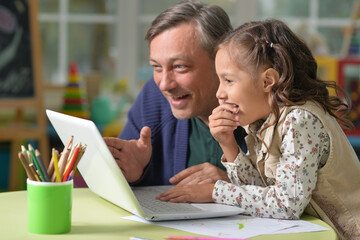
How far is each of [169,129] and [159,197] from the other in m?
0.48

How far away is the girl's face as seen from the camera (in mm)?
1326

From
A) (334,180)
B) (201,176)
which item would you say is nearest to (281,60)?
(334,180)

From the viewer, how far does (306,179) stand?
1248 millimetres

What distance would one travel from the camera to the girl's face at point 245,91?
133 centimetres

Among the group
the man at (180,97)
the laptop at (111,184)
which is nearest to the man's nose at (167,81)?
the man at (180,97)

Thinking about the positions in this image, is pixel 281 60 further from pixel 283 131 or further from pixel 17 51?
pixel 17 51

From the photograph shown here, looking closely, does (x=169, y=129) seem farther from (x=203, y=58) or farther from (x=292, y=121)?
(x=292, y=121)

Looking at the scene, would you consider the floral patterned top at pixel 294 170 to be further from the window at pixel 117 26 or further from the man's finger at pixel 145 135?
the window at pixel 117 26

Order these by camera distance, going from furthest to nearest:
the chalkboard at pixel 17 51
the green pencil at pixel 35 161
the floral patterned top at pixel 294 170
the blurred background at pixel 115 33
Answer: the blurred background at pixel 115 33 < the chalkboard at pixel 17 51 < the floral patterned top at pixel 294 170 < the green pencil at pixel 35 161

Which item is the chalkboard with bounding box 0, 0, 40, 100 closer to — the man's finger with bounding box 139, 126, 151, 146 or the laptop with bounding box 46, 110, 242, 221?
the man's finger with bounding box 139, 126, 151, 146

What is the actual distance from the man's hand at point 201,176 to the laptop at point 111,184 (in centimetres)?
14

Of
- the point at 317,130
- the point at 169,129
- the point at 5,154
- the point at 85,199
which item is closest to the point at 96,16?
the point at 5,154

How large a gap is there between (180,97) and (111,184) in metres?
0.58

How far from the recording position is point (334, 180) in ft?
4.24
